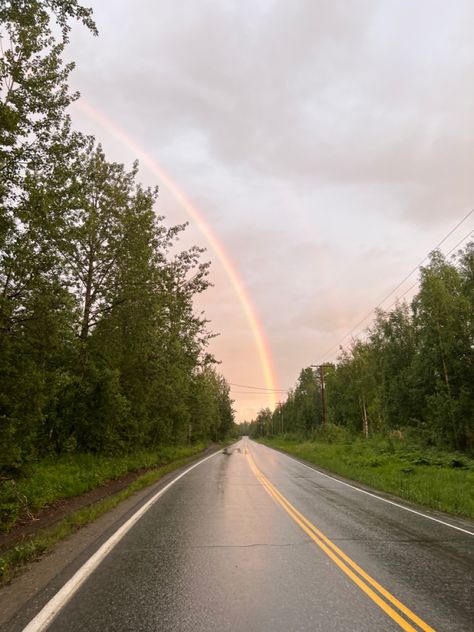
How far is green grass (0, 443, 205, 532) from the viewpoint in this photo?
31.0ft

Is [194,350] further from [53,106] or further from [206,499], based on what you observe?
[53,106]

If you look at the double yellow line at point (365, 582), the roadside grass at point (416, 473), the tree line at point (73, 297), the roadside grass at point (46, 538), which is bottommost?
the double yellow line at point (365, 582)

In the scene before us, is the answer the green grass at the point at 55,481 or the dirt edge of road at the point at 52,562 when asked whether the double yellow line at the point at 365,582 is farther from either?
the green grass at the point at 55,481

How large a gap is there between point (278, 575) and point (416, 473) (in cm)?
1588

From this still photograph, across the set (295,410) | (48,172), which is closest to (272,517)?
(48,172)

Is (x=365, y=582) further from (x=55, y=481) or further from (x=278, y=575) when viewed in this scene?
(x=55, y=481)

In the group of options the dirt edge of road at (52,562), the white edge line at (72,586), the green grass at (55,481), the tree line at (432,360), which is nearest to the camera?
the white edge line at (72,586)

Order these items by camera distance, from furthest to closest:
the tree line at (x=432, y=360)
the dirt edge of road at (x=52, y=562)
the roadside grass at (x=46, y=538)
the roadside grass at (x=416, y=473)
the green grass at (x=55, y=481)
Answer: the tree line at (x=432, y=360) → the roadside grass at (x=416, y=473) → the green grass at (x=55, y=481) → the roadside grass at (x=46, y=538) → the dirt edge of road at (x=52, y=562)

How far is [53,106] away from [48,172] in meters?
1.58

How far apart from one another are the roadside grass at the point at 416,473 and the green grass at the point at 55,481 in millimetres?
10417

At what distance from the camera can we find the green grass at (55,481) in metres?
9.46

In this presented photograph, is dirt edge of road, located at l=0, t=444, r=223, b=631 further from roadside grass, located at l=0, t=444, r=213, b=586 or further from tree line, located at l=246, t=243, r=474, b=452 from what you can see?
tree line, located at l=246, t=243, r=474, b=452

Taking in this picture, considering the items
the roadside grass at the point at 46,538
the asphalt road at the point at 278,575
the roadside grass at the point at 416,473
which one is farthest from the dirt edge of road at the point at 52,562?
the roadside grass at the point at 416,473

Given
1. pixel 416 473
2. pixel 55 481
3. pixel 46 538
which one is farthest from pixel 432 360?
pixel 46 538
